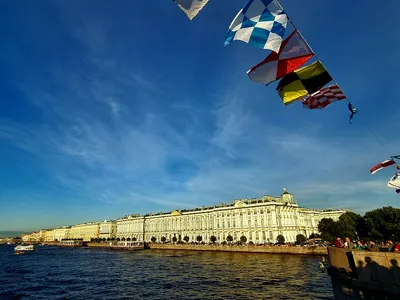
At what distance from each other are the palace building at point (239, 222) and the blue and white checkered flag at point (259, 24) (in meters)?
75.6

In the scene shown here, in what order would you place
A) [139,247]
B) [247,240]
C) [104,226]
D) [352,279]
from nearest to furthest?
[352,279] < [247,240] < [139,247] < [104,226]

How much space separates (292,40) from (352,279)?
412 inches

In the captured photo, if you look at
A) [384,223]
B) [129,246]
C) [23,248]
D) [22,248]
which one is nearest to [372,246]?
[384,223]

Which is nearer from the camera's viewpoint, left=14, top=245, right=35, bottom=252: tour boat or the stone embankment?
the stone embankment

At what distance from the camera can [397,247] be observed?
12.3 meters

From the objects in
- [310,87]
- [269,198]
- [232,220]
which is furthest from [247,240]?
[310,87]

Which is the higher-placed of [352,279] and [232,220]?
[232,220]

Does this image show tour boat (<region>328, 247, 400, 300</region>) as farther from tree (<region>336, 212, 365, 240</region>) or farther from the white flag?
tree (<region>336, 212, 365, 240</region>)

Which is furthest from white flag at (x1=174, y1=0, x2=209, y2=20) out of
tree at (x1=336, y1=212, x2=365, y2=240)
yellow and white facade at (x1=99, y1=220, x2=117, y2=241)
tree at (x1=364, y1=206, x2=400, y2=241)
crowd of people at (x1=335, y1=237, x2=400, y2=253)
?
yellow and white facade at (x1=99, y1=220, x2=117, y2=241)

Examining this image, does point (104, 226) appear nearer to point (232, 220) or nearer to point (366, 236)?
point (232, 220)

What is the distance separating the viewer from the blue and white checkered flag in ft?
25.6

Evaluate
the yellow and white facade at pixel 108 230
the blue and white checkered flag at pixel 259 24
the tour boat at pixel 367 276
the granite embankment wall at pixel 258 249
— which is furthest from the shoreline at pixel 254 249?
the yellow and white facade at pixel 108 230

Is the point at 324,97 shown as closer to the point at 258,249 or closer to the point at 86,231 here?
the point at 258,249

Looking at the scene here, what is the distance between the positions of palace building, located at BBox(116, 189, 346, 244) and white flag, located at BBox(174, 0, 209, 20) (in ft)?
252
